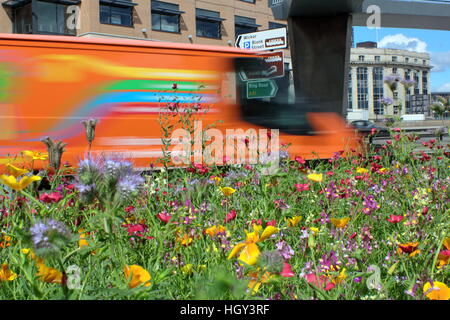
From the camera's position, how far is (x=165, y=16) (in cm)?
3784

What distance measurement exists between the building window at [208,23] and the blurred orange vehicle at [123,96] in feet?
104

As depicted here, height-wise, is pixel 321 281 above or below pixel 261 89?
below

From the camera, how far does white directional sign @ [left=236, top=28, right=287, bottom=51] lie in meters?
9.26

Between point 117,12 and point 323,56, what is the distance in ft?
82.0

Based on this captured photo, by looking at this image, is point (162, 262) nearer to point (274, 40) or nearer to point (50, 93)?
point (50, 93)

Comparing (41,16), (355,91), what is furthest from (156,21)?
(355,91)

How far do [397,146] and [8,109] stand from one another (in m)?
5.66

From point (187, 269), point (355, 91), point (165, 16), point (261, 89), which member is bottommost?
point (187, 269)

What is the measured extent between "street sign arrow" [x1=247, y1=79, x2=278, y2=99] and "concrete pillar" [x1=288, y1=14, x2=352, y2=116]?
3.04 m

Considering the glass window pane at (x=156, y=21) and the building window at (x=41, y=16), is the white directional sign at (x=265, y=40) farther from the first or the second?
the glass window pane at (x=156, y=21)

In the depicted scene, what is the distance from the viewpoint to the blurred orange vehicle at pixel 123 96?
805 centimetres

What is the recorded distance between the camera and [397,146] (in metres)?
5.34

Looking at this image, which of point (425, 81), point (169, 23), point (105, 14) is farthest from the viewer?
point (425, 81)

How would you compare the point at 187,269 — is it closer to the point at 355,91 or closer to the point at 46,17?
the point at 46,17
